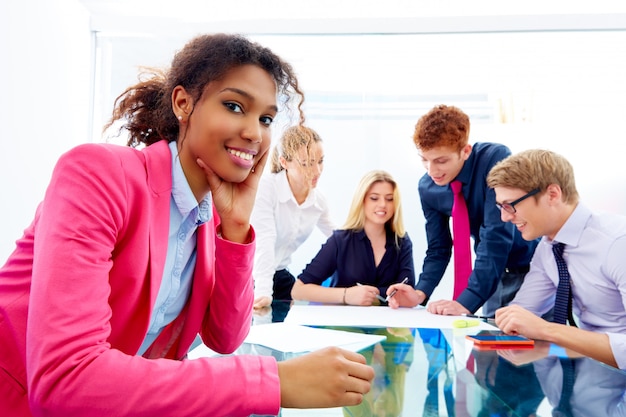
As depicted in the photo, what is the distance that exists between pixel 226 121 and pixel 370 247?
1.91m

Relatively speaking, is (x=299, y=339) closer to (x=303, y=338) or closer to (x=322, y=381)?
(x=303, y=338)

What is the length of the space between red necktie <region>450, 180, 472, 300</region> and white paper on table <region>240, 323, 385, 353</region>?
45.6 inches

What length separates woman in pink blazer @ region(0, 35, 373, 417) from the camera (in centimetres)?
67

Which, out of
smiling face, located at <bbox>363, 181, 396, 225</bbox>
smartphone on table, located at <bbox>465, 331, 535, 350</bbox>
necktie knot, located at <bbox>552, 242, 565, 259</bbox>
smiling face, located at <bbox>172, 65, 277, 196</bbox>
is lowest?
smartphone on table, located at <bbox>465, 331, 535, 350</bbox>

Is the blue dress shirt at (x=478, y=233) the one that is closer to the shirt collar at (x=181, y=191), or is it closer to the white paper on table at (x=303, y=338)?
the white paper on table at (x=303, y=338)

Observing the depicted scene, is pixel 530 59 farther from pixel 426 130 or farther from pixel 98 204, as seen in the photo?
pixel 98 204

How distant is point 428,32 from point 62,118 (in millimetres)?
2636

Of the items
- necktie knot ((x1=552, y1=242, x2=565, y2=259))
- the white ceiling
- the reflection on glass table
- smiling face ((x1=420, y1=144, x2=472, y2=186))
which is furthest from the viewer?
the white ceiling

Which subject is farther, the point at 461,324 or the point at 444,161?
the point at 444,161

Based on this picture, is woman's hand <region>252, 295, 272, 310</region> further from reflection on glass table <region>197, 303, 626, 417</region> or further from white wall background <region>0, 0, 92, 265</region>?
white wall background <region>0, 0, 92, 265</region>

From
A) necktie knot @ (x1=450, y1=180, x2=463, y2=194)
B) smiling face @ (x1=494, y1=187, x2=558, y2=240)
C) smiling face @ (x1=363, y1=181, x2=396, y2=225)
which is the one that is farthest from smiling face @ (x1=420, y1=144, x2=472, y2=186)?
smiling face @ (x1=494, y1=187, x2=558, y2=240)

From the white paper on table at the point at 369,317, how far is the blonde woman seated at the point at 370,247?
0.53 m

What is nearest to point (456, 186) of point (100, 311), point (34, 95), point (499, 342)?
point (499, 342)

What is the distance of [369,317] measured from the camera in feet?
6.19
